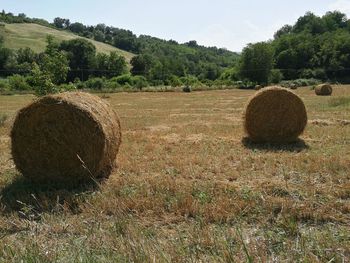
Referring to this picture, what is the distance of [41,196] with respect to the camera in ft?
25.3

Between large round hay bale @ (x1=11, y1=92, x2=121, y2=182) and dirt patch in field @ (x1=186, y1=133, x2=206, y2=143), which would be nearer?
large round hay bale @ (x1=11, y1=92, x2=121, y2=182)

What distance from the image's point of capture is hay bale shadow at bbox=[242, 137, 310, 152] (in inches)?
503

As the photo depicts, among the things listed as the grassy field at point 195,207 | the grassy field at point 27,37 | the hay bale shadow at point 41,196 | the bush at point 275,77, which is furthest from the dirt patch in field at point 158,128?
the grassy field at point 27,37

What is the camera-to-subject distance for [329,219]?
6184 mm

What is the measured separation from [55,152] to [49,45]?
41.2 feet

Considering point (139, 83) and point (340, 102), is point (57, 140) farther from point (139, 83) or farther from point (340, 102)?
point (139, 83)

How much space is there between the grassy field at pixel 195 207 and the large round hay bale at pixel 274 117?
0.62m

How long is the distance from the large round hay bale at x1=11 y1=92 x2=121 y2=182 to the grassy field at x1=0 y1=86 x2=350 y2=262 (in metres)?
0.48

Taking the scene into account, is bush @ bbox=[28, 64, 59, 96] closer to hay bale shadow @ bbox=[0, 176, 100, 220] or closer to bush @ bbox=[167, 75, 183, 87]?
hay bale shadow @ bbox=[0, 176, 100, 220]

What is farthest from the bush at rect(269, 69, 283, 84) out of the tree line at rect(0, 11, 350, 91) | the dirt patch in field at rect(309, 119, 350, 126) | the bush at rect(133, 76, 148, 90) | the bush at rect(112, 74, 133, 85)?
the dirt patch in field at rect(309, 119, 350, 126)

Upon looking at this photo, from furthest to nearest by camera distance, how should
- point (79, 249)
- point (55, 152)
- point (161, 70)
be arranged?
point (161, 70) < point (55, 152) < point (79, 249)

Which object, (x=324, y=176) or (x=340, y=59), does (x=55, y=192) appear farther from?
(x=340, y=59)

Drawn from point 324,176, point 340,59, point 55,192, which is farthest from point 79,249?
point 340,59

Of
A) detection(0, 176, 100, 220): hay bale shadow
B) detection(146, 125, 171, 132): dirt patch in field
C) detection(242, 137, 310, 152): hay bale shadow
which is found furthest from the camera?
detection(146, 125, 171, 132): dirt patch in field
